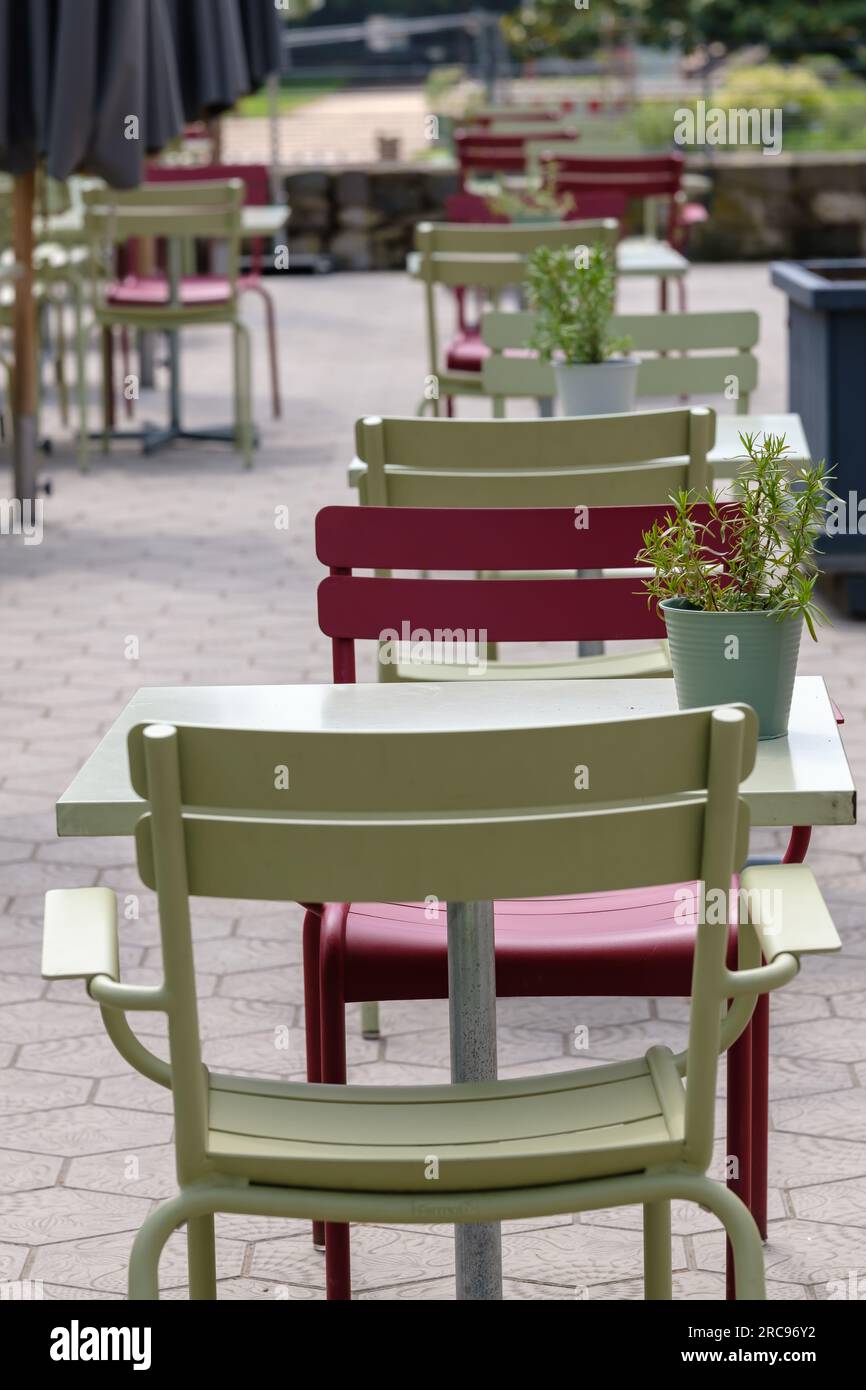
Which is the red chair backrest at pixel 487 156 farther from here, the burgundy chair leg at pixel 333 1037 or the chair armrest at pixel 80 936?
the chair armrest at pixel 80 936

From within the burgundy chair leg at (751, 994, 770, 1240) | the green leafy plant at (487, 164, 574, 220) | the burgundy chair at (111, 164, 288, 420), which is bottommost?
the burgundy chair leg at (751, 994, 770, 1240)

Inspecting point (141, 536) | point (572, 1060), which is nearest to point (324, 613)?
point (572, 1060)

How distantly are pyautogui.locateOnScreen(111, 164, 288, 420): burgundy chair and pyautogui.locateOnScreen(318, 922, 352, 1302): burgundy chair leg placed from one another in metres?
5.99

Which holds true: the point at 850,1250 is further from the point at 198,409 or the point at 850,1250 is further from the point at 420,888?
the point at 198,409

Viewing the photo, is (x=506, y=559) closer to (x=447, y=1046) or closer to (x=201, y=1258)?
(x=447, y=1046)

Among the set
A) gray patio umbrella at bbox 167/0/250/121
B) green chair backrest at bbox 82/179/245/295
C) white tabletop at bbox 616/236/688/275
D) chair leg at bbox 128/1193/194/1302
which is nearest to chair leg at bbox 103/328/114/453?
green chair backrest at bbox 82/179/245/295

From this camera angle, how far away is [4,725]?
16.7ft

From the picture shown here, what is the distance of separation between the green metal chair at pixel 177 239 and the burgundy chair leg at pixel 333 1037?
222 inches

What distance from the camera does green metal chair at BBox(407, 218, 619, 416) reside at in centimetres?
611

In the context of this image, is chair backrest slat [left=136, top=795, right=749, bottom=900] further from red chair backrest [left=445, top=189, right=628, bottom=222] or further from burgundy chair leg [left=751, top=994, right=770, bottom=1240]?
red chair backrest [left=445, top=189, right=628, bottom=222]

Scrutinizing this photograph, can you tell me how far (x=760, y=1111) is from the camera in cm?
259

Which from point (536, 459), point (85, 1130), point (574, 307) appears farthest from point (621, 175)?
point (85, 1130)

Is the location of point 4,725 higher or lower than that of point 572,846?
lower
